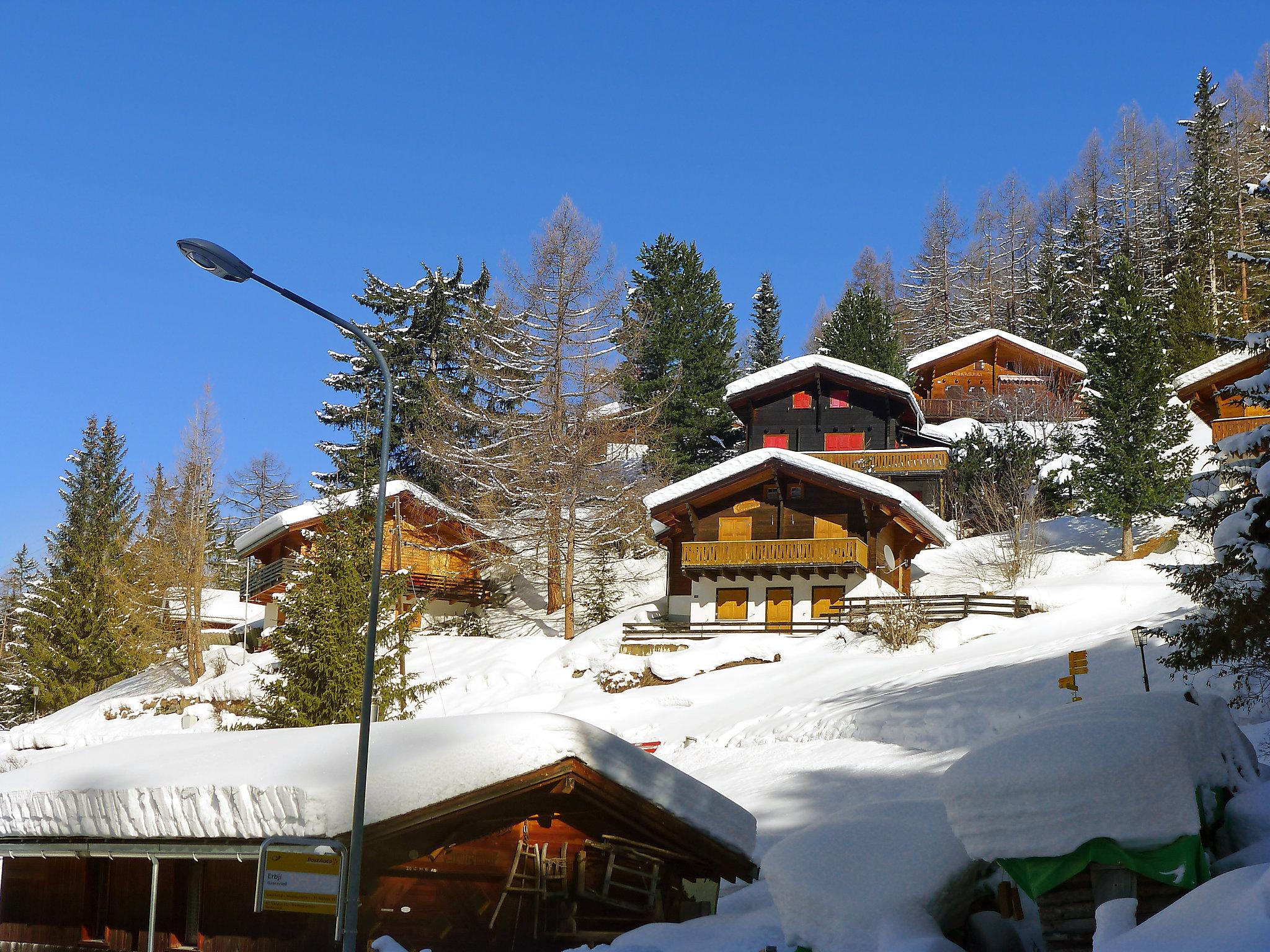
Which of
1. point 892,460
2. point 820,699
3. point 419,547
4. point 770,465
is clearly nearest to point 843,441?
point 892,460

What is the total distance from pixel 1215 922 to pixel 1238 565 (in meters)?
8.01

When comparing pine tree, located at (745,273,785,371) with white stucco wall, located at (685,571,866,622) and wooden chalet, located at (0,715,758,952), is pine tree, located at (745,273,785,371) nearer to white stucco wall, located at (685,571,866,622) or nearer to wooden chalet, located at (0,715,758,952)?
white stucco wall, located at (685,571,866,622)

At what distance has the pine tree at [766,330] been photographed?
73.4 metres

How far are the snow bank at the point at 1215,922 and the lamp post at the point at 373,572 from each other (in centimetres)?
597

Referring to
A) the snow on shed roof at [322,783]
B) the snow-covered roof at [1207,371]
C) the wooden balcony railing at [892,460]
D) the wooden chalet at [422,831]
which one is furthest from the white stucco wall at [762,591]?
the snow on shed roof at [322,783]

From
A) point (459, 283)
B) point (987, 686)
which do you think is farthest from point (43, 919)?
point (459, 283)

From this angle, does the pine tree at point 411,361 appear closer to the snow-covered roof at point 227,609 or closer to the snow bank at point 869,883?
the snow-covered roof at point 227,609

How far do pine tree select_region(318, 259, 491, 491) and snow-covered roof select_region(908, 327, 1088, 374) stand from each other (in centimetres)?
2499

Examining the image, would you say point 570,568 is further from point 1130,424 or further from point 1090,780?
point 1090,780

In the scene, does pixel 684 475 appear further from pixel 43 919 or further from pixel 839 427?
pixel 43 919

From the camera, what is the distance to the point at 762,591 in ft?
133

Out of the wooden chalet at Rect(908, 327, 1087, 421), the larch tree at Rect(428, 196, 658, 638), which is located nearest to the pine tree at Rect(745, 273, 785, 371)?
the wooden chalet at Rect(908, 327, 1087, 421)

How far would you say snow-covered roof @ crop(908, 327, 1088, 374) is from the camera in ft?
204

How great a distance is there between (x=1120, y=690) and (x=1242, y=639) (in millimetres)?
9472
